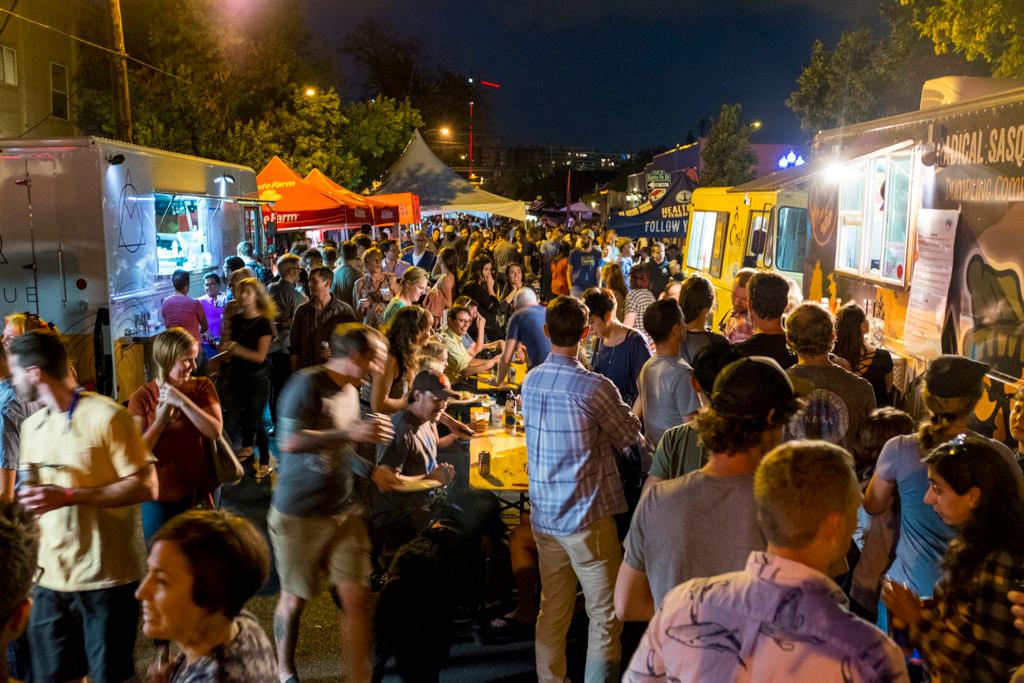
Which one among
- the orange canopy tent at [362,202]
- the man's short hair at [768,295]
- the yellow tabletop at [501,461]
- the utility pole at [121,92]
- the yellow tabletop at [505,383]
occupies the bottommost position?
the yellow tabletop at [501,461]

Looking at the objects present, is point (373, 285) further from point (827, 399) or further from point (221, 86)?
point (221, 86)

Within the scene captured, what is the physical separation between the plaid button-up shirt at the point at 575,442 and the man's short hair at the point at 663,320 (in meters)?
0.68

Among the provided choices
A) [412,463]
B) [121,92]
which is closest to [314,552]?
[412,463]

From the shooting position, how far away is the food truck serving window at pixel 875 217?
6.22 metres

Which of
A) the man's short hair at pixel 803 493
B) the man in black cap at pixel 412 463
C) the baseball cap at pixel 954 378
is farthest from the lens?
the man in black cap at pixel 412 463

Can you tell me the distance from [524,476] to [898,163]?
374 cm

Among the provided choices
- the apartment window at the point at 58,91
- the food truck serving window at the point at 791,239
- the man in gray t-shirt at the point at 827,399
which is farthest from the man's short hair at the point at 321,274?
the apartment window at the point at 58,91

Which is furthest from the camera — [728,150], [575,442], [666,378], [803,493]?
[728,150]

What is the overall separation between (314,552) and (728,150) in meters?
43.2

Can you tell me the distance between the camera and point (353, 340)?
4273mm

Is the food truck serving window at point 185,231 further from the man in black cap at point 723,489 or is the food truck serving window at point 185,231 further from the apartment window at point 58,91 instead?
the apartment window at point 58,91

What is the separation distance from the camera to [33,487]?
133 inches

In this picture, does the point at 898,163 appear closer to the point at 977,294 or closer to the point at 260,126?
the point at 977,294

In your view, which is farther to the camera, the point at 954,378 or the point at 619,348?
the point at 619,348
